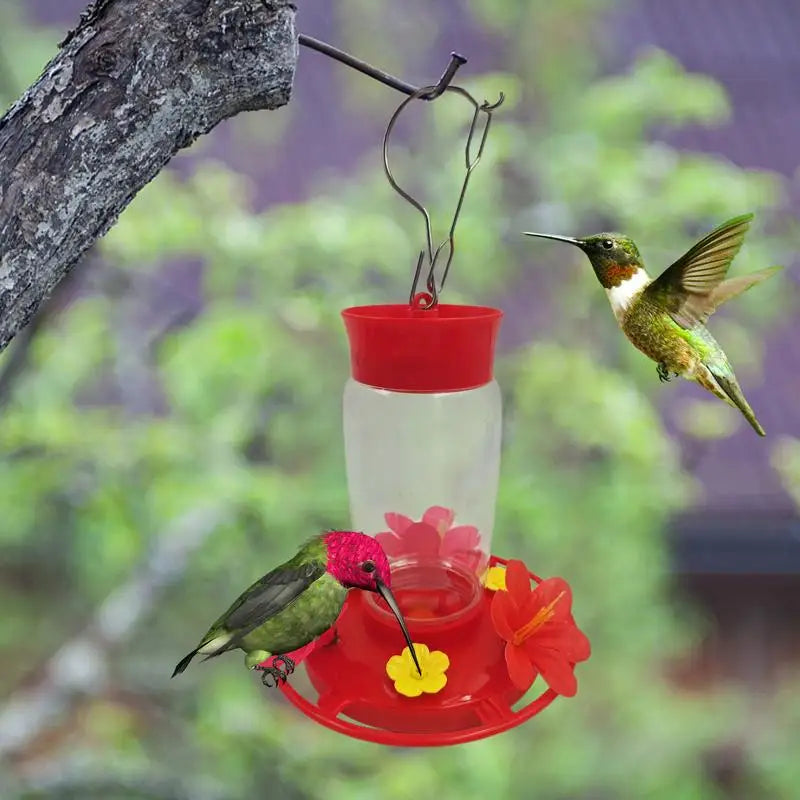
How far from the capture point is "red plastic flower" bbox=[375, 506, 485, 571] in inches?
39.5

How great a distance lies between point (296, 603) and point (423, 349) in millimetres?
272

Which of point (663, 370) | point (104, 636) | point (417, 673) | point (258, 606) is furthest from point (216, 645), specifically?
point (104, 636)

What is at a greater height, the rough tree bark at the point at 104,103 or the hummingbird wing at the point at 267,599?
the rough tree bark at the point at 104,103

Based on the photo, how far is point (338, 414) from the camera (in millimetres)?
2518

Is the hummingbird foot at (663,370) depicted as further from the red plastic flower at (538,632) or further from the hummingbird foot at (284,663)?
the hummingbird foot at (284,663)

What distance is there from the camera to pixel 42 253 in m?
0.65

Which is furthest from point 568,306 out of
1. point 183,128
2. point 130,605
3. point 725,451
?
point 183,128

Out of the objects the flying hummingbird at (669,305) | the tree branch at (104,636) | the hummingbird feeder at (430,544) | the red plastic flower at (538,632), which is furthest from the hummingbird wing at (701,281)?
the tree branch at (104,636)

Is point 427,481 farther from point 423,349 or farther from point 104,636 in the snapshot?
point 104,636

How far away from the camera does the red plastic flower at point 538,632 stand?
752mm

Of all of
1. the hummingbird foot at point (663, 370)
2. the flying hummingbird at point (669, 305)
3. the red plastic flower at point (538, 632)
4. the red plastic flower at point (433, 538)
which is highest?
the flying hummingbird at point (669, 305)

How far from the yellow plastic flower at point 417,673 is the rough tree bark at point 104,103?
0.46 m

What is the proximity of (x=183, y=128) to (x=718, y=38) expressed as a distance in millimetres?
2704

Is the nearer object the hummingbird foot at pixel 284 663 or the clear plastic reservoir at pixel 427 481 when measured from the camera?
the hummingbird foot at pixel 284 663
